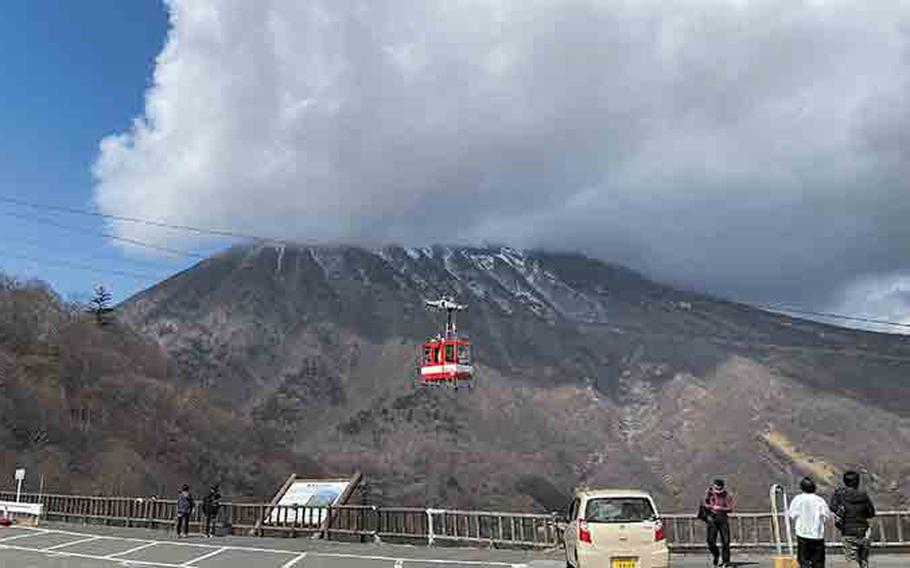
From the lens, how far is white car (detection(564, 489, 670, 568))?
13203 mm

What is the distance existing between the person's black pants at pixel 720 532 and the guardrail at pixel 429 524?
1903 millimetres

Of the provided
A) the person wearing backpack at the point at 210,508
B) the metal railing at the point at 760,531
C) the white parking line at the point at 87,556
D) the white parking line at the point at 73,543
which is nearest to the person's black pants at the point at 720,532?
the metal railing at the point at 760,531

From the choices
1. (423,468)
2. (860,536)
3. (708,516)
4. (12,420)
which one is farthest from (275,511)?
(423,468)

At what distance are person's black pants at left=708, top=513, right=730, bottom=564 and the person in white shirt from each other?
12.8ft

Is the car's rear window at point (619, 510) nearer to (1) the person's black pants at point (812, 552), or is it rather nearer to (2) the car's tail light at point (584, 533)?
(2) the car's tail light at point (584, 533)

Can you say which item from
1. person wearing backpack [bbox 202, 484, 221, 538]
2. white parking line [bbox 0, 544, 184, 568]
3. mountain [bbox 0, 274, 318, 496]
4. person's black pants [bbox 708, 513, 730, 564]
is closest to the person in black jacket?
person's black pants [bbox 708, 513, 730, 564]

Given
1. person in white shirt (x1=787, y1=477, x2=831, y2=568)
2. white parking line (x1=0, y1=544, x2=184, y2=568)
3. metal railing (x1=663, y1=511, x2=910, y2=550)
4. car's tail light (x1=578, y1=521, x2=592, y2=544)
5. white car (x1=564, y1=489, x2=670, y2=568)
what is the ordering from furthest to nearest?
white parking line (x1=0, y1=544, x2=184, y2=568)
metal railing (x1=663, y1=511, x2=910, y2=550)
car's tail light (x1=578, y1=521, x2=592, y2=544)
white car (x1=564, y1=489, x2=670, y2=568)
person in white shirt (x1=787, y1=477, x2=831, y2=568)

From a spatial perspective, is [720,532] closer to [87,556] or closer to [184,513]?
[87,556]

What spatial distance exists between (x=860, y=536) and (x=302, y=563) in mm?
11508

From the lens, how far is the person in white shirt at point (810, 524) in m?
11.8

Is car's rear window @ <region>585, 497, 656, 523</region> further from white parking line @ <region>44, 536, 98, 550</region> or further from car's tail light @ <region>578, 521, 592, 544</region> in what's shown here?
white parking line @ <region>44, 536, 98, 550</region>

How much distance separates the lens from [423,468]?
6969 inches

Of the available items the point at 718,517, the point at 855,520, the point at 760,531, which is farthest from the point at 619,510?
the point at 760,531

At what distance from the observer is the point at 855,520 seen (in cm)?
1178
